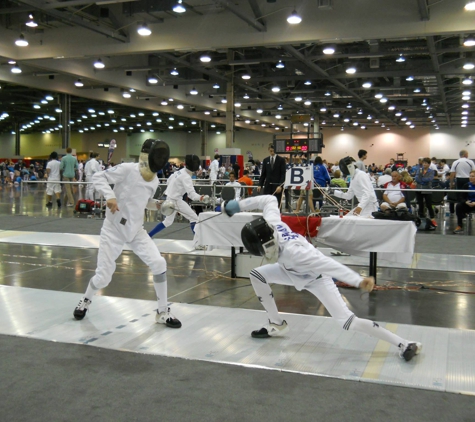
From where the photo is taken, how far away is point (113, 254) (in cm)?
509

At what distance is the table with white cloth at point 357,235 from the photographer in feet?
21.4

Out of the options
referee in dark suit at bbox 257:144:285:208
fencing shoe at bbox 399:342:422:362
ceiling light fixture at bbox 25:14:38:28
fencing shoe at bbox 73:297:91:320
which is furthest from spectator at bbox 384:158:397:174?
ceiling light fixture at bbox 25:14:38:28

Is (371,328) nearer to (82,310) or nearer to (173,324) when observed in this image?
(173,324)

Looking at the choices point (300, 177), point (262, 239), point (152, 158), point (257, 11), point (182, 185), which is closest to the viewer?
point (262, 239)

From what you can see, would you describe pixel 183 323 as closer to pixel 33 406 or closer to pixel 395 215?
pixel 33 406

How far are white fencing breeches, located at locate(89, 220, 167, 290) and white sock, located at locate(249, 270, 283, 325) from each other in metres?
0.96

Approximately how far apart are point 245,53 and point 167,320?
17146 millimetres

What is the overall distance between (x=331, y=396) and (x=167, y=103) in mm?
30744

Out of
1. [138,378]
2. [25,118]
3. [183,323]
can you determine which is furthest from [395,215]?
[25,118]

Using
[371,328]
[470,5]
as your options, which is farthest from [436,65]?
[371,328]

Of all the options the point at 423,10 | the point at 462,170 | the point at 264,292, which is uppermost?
the point at 423,10

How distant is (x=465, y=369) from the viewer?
3838mm

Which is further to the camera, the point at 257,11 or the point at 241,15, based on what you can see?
the point at 257,11

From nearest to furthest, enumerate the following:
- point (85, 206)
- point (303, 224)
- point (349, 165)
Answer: point (303, 224) → point (349, 165) → point (85, 206)
